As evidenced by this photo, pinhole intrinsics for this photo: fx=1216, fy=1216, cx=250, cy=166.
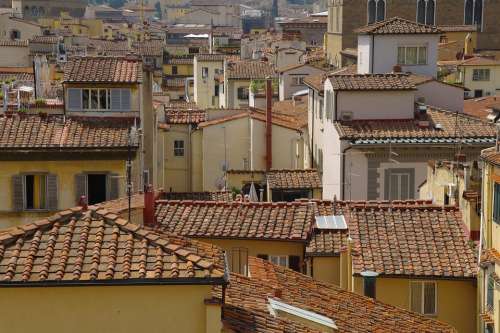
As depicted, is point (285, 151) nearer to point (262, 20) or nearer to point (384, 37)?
point (384, 37)

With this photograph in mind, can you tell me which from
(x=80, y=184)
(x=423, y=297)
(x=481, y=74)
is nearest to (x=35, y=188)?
(x=80, y=184)

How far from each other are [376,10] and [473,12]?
22.2ft

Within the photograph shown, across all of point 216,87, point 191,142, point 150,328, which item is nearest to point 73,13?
point 216,87

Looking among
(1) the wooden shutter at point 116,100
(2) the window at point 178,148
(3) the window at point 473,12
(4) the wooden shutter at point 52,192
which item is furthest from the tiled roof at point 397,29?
(3) the window at point 473,12

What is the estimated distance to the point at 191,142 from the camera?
39.2 metres

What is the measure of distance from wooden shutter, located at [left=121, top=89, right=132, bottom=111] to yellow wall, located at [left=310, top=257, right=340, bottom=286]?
351 inches

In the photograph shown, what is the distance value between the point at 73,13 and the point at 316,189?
406ft

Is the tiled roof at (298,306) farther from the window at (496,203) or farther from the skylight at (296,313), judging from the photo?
the window at (496,203)

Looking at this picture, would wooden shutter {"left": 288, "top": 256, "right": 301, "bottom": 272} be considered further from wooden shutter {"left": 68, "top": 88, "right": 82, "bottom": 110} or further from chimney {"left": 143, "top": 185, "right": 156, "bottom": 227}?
wooden shutter {"left": 68, "top": 88, "right": 82, "bottom": 110}

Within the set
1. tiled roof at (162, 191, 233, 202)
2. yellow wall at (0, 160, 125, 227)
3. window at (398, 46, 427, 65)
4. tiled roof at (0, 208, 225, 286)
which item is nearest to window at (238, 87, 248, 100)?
window at (398, 46, 427, 65)

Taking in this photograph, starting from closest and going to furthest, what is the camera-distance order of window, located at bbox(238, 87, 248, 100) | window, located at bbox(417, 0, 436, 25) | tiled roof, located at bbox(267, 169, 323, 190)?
tiled roof, located at bbox(267, 169, 323, 190) → window, located at bbox(238, 87, 248, 100) → window, located at bbox(417, 0, 436, 25)

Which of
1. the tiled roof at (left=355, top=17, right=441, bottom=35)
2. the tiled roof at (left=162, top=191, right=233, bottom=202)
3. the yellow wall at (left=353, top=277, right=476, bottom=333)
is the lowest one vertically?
the yellow wall at (left=353, top=277, right=476, bottom=333)

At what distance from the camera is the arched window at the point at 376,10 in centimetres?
8188

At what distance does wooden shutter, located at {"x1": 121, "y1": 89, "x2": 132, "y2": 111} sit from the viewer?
1096 inches
